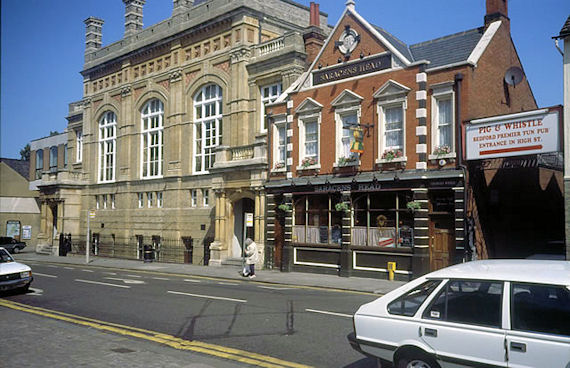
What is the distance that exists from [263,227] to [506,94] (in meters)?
12.8

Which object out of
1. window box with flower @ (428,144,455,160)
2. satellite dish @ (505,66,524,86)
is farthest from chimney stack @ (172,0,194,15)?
window box with flower @ (428,144,455,160)

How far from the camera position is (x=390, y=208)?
2153 centimetres

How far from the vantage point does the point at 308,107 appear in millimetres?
24812

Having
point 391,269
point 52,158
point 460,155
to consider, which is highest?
point 52,158

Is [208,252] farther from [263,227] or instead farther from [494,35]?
[494,35]

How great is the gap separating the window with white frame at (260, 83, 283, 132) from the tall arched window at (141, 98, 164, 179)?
34.0 feet

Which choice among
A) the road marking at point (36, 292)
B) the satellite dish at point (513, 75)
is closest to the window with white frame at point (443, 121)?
the satellite dish at point (513, 75)

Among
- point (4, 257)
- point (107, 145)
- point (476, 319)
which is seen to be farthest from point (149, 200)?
point (476, 319)

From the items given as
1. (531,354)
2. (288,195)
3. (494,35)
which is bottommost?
(531,354)

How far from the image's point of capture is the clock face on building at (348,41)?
23345 millimetres

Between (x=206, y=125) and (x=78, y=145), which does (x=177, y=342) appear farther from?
(x=78, y=145)

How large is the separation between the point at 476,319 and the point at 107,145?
137ft

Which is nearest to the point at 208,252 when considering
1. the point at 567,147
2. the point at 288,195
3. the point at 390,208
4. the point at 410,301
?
the point at 288,195

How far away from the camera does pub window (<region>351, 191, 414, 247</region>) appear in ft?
68.9
